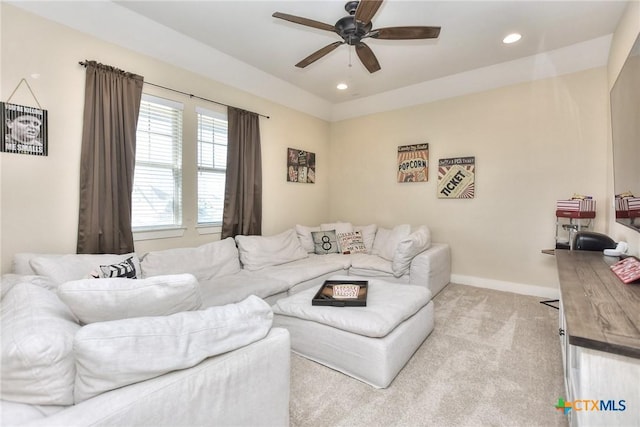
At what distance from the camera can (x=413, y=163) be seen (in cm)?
461

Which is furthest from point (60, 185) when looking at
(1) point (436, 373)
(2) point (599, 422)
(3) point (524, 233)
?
(3) point (524, 233)

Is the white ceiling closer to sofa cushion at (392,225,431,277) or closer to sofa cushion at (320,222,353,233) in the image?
sofa cushion at (320,222,353,233)

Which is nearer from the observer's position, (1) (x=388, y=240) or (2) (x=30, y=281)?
(2) (x=30, y=281)

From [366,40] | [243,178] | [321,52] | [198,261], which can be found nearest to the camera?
[321,52]

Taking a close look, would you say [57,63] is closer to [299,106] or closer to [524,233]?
[299,106]

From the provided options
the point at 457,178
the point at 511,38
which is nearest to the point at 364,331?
the point at 457,178

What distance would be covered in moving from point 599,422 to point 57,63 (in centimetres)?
387

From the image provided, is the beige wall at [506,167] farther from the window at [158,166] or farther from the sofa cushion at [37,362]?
the sofa cushion at [37,362]

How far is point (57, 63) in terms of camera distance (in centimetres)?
251

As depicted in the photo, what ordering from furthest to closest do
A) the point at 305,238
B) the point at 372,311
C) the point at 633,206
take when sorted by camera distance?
the point at 305,238 → the point at 372,311 → the point at 633,206

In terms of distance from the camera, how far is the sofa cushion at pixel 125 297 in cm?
110

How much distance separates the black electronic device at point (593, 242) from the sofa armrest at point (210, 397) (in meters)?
2.71

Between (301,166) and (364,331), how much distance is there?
3.35m

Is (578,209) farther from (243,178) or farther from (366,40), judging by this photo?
(243,178)
